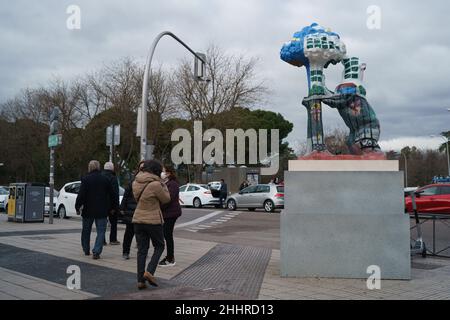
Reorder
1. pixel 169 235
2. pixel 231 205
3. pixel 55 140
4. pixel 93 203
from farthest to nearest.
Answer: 1. pixel 231 205
2. pixel 55 140
3. pixel 93 203
4. pixel 169 235

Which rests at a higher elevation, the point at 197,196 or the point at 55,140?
the point at 55,140

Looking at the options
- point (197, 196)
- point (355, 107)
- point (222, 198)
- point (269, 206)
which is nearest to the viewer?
point (355, 107)

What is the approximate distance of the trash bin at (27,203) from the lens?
1662 cm

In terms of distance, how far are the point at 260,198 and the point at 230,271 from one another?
54.6ft

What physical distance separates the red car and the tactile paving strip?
11037mm

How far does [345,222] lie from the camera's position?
7738 mm

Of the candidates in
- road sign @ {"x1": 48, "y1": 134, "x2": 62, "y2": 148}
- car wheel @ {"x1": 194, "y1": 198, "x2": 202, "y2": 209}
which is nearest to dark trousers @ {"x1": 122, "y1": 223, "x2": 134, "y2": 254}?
road sign @ {"x1": 48, "y1": 134, "x2": 62, "y2": 148}

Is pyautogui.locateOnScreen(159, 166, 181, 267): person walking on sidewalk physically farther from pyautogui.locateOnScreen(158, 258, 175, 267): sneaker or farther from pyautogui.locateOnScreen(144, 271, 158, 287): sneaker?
pyautogui.locateOnScreen(144, 271, 158, 287): sneaker

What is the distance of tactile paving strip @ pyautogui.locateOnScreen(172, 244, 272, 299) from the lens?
6.98 metres

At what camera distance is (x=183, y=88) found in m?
39.0

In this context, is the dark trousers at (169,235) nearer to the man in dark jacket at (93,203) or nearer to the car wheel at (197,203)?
the man in dark jacket at (93,203)

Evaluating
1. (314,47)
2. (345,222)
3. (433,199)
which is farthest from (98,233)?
(433,199)

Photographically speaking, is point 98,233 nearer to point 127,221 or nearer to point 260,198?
point 127,221
